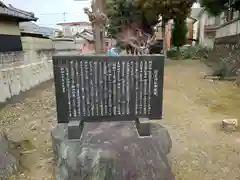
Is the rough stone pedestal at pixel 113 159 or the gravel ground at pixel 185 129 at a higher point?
the rough stone pedestal at pixel 113 159

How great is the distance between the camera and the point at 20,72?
8.54 metres

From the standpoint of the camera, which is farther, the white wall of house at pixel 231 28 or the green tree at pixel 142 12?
the green tree at pixel 142 12

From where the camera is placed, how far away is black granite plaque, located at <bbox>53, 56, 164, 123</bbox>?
291cm

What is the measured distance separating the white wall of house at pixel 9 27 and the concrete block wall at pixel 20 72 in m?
0.88

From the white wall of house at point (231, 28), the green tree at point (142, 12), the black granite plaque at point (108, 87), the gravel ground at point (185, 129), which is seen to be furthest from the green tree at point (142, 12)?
the black granite plaque at point (108, 87)

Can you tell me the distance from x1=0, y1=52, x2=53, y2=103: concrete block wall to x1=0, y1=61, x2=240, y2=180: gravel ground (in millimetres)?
394

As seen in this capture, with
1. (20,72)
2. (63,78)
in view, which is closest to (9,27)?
(20,72)

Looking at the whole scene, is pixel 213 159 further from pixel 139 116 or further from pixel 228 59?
pixel 228 59

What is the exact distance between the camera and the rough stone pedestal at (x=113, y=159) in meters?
2.70

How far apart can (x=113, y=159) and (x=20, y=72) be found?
7.05 m

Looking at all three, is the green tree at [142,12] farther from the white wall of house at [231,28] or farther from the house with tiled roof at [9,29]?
the house with tiled roof at [9,29]

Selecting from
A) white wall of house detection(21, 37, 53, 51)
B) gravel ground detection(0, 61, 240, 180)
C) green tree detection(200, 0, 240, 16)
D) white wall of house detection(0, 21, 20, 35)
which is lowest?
gravel ground detection(0, 61, 240, 180)

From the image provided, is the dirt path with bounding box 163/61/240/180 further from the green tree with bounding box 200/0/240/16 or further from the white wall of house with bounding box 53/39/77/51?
the white wall of house with bounding box 53/39/77/51

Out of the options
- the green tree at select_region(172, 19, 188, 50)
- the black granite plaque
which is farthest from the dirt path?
the green tree at select_region(172, 19, 188, 50)
